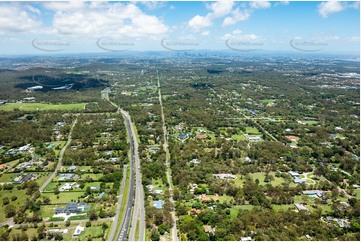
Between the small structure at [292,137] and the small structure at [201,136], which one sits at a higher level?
the small structure at [292,137]

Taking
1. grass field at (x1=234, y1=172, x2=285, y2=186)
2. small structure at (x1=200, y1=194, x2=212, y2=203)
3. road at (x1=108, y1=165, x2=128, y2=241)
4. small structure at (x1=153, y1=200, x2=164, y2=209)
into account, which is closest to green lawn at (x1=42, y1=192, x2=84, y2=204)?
road at (x1=108, y1=165, x2=128, y2=241)

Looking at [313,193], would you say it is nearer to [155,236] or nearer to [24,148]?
[155,236]

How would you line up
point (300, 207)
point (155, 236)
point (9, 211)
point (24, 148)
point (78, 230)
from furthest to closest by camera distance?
point (24, 148) < point (300, 207) < point (9, 211) < point (78, 230) < point (155, 236)

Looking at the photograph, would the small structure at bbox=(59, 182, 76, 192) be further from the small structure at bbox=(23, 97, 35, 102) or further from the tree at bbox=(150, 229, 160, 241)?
the small structure at bbox=(23, 97, 35, 102)

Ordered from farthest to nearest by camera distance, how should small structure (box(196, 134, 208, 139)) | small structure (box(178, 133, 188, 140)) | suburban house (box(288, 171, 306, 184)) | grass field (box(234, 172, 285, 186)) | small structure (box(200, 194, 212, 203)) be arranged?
small structure (box(178, 133, 188, 140)) < small structure (box(196, 134, 208, 139)) < suburban house (box(288, 171, 306, 184)) < grass field (box(234, 172, 285, 186)) < small structure (box(200, 194, 212, 203))

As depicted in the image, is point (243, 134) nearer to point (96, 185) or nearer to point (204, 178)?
point (204, 178)

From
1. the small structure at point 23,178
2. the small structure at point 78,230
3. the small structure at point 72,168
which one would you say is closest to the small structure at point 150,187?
the small structure at point 78,230

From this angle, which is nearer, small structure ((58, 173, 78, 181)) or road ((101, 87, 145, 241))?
road ((101, 87, 145, 241))

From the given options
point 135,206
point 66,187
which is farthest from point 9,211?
point 135,206

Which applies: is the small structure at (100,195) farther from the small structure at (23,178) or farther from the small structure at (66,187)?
the small structure at (23,178)

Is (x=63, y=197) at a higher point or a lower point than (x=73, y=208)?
lower
